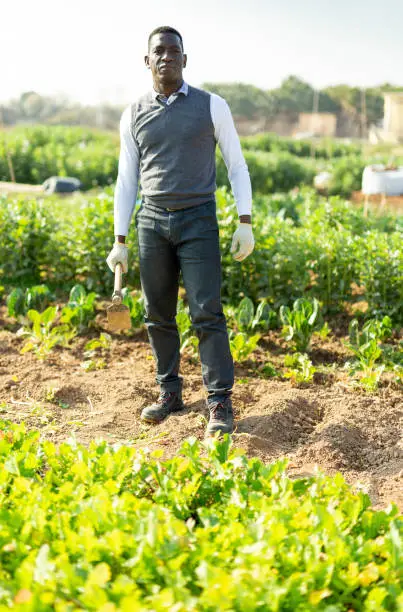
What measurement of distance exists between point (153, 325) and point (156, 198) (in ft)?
2.14

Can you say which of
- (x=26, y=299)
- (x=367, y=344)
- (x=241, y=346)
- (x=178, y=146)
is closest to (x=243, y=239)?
(x=178, y=146)

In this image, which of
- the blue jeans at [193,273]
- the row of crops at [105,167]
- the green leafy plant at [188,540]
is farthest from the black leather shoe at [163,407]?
the row of crops at [105,167]

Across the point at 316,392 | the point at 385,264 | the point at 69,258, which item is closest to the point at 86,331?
the point at 69,258

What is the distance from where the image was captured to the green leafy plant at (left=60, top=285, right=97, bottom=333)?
4.48 m

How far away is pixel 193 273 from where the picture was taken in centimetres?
318

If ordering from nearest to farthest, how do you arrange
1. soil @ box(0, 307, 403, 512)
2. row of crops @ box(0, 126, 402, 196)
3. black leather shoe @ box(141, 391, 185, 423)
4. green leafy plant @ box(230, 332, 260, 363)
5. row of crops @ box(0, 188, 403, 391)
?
soil @ box(0, 307, 403, 512) < black leather shoe @ box(141, 391, 185, 423) < green leafy plant @ box(230, 332, 260, 363) < row of crops @ box(0, 188, 403, 391) < row of crops @ box(0, 126, 402, 196)

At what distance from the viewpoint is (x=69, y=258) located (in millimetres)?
5402

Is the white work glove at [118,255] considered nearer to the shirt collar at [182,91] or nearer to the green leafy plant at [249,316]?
the shirt collar at [182,91]

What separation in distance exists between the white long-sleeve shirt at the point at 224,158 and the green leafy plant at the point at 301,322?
3.83ft

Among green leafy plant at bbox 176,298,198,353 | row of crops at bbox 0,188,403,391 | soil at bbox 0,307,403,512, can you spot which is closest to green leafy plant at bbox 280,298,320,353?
row of crops at bbox 0,188,403,391

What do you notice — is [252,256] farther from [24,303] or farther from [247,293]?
[24,303]

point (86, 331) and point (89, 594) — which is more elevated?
point (89, 594)

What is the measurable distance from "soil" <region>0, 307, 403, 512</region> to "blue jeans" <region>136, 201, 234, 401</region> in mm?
297

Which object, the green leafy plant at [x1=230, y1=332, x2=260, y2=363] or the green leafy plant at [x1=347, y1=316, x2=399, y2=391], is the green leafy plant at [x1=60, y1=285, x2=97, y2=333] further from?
the green leafy plant at [x1=347, y1=316, x2=399, y2=391]
